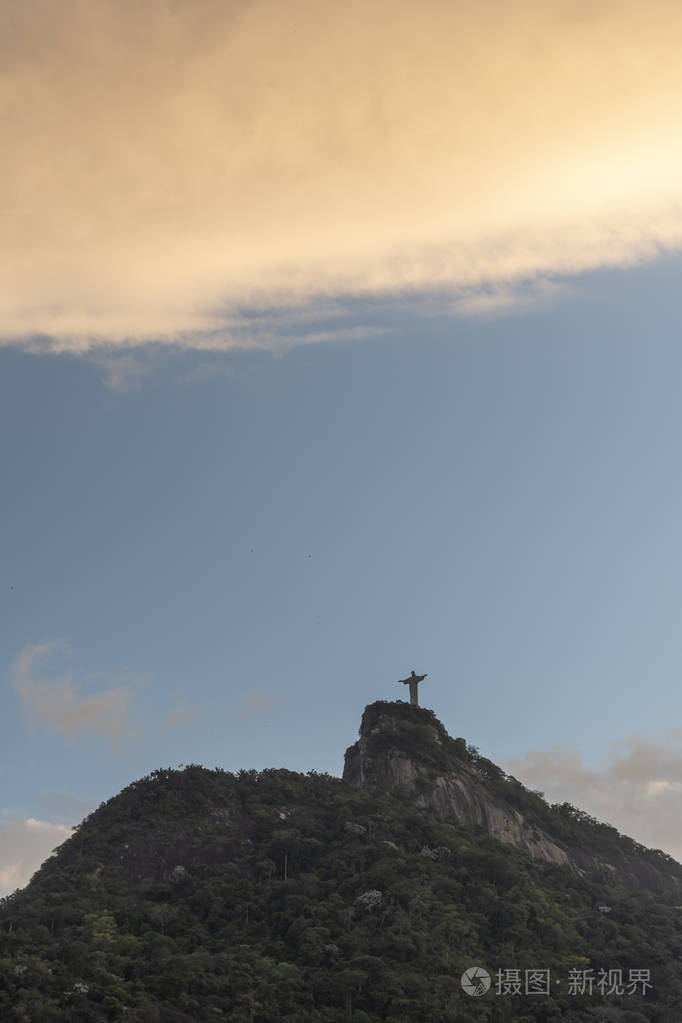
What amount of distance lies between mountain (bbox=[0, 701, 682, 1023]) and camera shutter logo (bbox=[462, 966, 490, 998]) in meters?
0.15

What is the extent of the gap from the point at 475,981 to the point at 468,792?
3668 cm

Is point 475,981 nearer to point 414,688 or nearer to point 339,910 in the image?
point 339,910

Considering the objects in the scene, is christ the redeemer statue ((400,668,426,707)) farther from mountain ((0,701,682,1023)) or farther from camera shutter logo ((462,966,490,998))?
camera shutter logo ((462,966,490,998))

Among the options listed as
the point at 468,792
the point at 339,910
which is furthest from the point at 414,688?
the point at 339,910

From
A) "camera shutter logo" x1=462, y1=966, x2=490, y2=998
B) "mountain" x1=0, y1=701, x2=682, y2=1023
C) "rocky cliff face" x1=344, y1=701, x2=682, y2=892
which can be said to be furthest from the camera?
"rocky cliff face" x1=344, y1=701, x2=682, y2=892

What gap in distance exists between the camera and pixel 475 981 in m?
61.4

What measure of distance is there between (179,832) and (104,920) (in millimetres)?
15754

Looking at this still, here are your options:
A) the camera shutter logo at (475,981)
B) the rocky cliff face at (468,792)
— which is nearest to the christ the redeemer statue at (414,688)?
the rocky cliff face at (468,792)

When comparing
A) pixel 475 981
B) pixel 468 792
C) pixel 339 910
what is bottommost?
pixel 475 981

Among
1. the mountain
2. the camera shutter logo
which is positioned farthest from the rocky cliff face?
the camera shutter logo

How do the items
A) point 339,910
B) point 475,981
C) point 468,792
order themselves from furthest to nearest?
1. point 468,792
2. point 339,910
3. point 475,981

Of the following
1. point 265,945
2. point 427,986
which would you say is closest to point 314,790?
point 265,945

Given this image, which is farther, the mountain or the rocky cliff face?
the rocky cliff face

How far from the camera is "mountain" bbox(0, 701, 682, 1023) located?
187 ft
